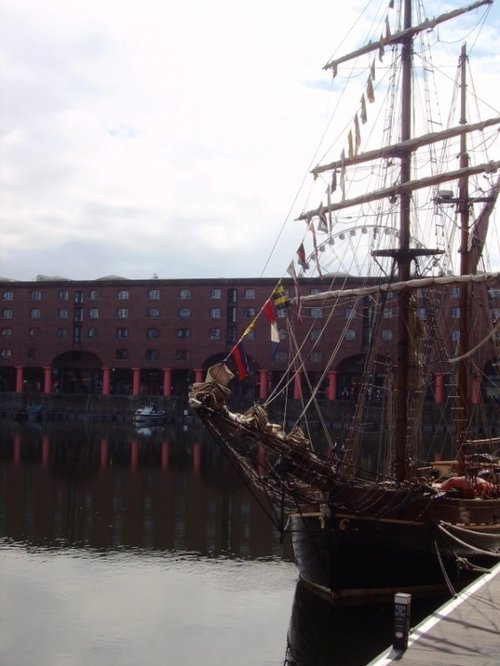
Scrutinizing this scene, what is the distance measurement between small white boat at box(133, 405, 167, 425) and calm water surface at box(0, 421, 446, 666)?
1711 inches

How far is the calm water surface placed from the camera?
776 inches

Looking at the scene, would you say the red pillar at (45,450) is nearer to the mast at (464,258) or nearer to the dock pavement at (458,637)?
the mast at (464,258)

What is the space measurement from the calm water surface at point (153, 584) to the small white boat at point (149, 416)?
143ft

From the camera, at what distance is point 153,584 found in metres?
25.1

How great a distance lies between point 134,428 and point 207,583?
6514 centimetres

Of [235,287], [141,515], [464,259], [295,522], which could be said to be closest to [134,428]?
[235,287]

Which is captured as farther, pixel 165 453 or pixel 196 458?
pixel 165 453

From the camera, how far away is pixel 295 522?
2398 centimetres

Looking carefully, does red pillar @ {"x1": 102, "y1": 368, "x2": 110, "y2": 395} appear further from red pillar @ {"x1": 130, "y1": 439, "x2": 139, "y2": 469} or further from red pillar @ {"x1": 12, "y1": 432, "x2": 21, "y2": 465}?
red pillar @ {"x1": 130, "y1": 439, "x2": 139, "y2": 469}

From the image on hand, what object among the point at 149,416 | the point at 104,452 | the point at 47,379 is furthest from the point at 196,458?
the point at 47,379

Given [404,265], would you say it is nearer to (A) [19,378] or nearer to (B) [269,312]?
(B) [269,312]

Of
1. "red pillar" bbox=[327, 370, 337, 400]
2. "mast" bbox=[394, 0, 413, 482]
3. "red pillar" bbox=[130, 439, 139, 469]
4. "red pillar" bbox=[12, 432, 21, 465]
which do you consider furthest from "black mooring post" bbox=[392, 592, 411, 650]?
"red pillar" bbox=[327, 370, 337, 400]

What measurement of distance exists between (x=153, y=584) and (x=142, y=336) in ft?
245

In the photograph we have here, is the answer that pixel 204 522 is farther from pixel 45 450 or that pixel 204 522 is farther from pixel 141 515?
pixel 45 450
